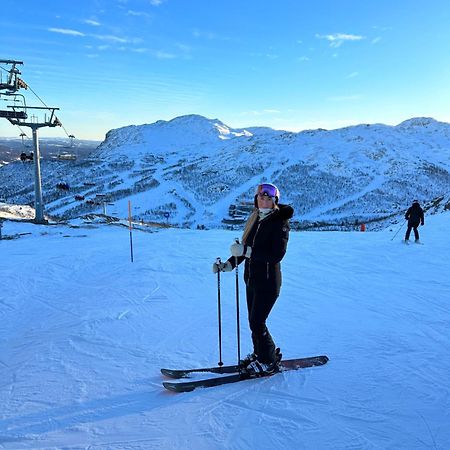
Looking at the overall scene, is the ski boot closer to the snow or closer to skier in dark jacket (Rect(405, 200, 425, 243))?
the snow

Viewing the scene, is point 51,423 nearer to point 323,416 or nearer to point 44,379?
point 44,379

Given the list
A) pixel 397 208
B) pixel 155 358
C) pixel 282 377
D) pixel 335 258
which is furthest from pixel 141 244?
pixel 397 208

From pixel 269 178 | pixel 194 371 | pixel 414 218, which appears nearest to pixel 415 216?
pixel 414 218

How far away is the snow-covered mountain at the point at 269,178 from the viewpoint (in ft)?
263

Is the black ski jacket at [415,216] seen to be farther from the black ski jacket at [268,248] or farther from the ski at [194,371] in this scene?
the ski at [194,371]

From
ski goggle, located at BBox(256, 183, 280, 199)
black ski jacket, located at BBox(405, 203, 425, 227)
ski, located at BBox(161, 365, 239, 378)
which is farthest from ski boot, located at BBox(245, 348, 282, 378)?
black ski jacket, located at BBox(405, 203, 425, 227)

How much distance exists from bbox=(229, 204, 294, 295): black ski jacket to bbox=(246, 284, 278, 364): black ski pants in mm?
67

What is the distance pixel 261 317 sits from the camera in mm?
3973

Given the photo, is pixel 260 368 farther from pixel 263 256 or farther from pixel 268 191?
pixel 268 191

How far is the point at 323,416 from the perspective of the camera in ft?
11.4

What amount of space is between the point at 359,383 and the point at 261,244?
79.0 inches

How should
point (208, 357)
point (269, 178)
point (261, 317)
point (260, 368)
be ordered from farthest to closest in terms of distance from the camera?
point (269, 178), point (208, 357), point (260, 368), point (261, 317)

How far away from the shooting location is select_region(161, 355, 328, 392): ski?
392 cm

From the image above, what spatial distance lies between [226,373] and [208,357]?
62cm
